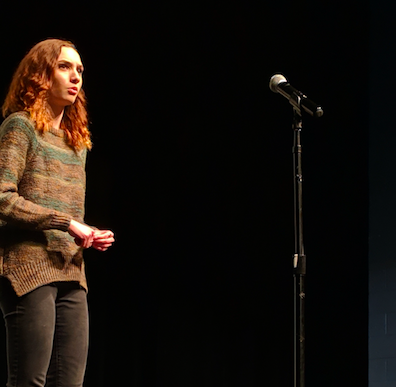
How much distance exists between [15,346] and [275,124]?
2.22 m

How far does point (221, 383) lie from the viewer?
3432 millimetres

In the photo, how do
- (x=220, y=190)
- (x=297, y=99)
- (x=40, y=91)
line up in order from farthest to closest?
(x=220, y=190)
(x=297, y=99)
(x=40, y=91)

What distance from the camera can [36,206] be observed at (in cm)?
173

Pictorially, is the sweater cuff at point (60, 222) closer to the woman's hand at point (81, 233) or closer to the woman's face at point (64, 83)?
the woman's hand at point (81, 233)

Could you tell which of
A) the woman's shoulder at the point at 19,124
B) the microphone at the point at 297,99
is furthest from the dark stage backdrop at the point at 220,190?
the woman's shoulder at the point at 19,124

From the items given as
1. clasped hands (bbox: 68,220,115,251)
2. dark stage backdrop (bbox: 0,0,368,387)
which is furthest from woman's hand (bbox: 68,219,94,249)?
dark stage backdrop (bbox: 0,0,368,387)

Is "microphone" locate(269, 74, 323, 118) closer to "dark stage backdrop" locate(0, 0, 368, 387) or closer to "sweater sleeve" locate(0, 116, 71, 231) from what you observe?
"sweater sleeve" locate(0, 116, 71, 231)

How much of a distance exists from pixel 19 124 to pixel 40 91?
150mm

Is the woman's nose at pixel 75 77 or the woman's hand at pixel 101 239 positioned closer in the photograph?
the woman's hand at pixel 101 239

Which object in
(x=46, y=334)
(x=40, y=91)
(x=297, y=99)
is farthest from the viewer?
(x=297, y=99)

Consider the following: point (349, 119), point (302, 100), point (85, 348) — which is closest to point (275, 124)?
point (349, 119)

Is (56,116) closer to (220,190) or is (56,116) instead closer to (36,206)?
(36,206)


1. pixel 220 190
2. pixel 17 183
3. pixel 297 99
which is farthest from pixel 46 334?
pixel 220 190

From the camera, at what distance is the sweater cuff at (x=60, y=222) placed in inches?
68.0
